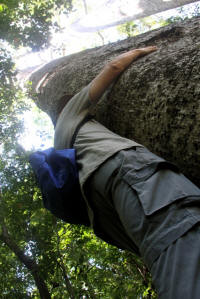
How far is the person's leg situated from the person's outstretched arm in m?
1.61

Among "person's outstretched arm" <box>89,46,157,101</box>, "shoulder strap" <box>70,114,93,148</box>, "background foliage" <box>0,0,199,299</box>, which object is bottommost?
"background foliage" <box>0,0,199,299</box>

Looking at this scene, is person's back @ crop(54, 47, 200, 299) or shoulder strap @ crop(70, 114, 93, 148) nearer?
person's back @ crop(54, 47, 200, 299)

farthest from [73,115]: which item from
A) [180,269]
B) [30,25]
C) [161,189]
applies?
[30,25]

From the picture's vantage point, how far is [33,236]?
18.1 ft

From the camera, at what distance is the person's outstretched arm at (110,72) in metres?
2.31

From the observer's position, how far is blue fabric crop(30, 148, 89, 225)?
1.78m

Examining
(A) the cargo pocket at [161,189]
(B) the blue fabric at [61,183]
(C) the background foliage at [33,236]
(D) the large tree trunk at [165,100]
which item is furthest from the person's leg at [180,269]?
(C) the background foliage at [33,236]

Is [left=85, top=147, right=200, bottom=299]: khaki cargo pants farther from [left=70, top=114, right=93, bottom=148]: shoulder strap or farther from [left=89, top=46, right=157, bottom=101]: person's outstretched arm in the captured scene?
[left=89, top=46, right=157, bottom=101]: person's outstretched arm

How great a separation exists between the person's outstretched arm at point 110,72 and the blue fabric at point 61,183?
2.37 feet

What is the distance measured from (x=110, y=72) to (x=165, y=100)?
2.53ft

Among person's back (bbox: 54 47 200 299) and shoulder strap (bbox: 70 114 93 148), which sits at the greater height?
shoulder strap (bbox: 70 114 93 148)

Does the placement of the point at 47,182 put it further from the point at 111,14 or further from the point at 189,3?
the point at 111,14

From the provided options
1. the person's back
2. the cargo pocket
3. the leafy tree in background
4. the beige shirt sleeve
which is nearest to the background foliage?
the leafy tree in background

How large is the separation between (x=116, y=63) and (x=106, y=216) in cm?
155
